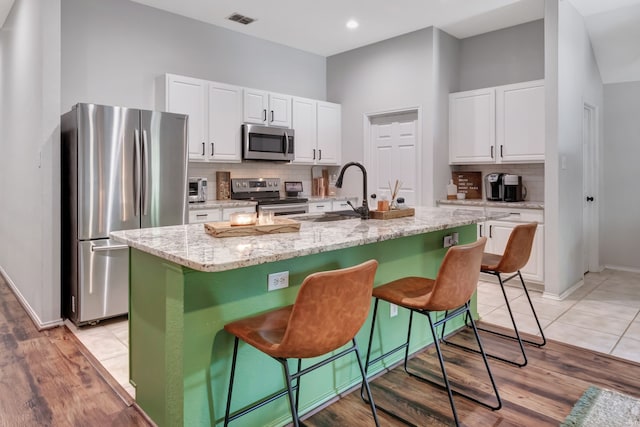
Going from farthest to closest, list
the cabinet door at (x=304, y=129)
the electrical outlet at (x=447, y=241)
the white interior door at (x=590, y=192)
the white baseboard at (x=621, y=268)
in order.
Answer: the cabinet door at (x=304, y=129)
the white baseboard at (x=621, y=268)
the white interior door at (x=590, y=192)
the electrical outlet at (x=447, y=241)

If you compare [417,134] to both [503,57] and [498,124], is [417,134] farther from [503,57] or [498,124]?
[503,57]

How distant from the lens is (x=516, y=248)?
271cm

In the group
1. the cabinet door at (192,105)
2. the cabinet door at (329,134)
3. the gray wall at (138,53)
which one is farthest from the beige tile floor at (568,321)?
the cabinet door at (329,134)

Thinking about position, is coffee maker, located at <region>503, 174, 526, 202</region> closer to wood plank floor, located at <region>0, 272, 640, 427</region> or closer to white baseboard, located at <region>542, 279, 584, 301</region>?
white baseboard, located at <region>542, 279, 584, 301</region>

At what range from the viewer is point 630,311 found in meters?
3.71

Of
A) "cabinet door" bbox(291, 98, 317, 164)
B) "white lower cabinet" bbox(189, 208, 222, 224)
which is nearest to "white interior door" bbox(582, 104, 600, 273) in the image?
"cabinet door" bbox(291, 98, 317, 164)

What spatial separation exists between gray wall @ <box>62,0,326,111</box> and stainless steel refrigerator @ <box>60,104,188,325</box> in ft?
2.19

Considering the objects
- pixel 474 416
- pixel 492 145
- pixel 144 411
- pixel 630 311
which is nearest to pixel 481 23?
pixel 492 145

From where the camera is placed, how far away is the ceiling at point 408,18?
4.27 m

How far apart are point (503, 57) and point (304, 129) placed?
8.44 feet

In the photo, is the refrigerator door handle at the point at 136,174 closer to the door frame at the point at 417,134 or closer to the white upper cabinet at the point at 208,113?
the white upper cabinet at the point at 208,113

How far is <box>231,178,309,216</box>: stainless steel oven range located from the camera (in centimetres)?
480

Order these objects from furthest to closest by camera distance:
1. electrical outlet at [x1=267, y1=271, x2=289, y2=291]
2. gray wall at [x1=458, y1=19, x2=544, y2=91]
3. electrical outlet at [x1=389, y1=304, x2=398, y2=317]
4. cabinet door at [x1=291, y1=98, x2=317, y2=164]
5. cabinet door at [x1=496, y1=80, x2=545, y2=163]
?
cabinet door at [x1=291, y1=98, x2=317, y2=164], gray wall at [x1=458, y1=19, x2=544, y2=91], cabinet door at [x1=496, y1=80, x2=545, y2=163], electrical outlet at [x1=389, y1=304, x2=398, y2=317], electrical outlet at [x1=267, y1=271, x2=289, y2=291]

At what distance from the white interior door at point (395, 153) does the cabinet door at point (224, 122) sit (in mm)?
1838
